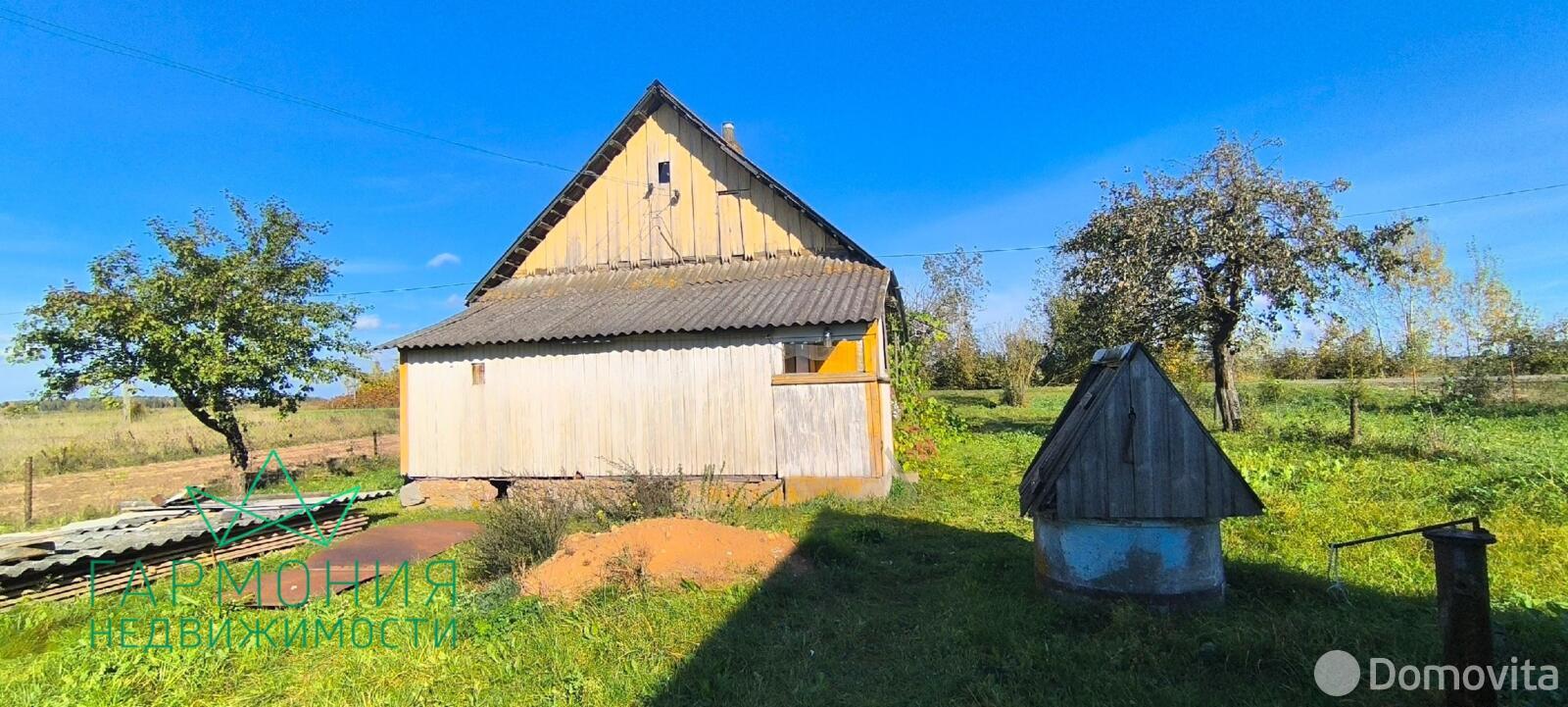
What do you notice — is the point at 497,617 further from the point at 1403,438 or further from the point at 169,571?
the point at 1403,438

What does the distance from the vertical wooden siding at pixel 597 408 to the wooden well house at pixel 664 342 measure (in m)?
0.03

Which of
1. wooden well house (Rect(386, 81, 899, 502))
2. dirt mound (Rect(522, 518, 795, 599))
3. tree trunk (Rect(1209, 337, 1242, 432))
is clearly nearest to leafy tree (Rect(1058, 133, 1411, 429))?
tree trunk (Rect(1209, 337, 1242, 432))

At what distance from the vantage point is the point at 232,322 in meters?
13.2

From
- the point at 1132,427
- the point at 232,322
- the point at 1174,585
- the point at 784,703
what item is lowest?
the point at 784,703

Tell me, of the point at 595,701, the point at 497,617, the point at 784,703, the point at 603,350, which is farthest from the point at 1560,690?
the point at 603,350

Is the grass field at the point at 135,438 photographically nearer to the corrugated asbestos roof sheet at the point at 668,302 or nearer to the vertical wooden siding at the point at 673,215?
the corrugated asbestos roof sheet at the point at 668,302

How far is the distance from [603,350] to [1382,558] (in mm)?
10462

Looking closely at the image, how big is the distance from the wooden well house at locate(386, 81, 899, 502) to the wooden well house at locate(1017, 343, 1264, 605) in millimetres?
4952

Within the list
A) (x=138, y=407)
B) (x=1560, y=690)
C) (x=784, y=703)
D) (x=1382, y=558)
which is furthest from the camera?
(x=138, y=407)

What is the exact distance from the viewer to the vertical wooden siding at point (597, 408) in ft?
34.8

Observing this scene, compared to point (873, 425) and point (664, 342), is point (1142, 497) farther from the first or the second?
point (664, 342)

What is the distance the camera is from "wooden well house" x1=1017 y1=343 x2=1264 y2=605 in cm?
491

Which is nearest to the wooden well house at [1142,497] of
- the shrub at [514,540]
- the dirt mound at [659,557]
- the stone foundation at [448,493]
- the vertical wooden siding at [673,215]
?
the dirt mound at [659,557]

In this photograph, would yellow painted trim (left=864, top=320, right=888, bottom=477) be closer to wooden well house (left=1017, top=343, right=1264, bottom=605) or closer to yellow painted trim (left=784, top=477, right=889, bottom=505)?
yellow painted trim (left=784, top=477, right=889, bottom=505)
